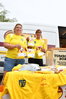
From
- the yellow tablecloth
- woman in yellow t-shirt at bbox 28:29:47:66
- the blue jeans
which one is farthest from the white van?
the yellow tablecloth

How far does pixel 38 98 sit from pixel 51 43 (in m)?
5.52

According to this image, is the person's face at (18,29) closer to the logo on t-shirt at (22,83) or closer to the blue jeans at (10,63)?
the blue jeans at (10,63)

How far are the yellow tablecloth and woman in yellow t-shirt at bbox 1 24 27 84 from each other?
2.17m

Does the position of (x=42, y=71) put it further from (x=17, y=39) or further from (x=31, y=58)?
(x=31, y=58)

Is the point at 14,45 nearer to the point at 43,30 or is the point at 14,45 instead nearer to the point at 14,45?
the point at 14,45

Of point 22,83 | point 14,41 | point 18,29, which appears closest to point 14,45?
point 14,41

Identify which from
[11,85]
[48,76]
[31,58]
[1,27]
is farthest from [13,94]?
[1,27]

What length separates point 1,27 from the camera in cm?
904

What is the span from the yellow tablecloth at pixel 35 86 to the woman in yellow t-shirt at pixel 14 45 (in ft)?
7.13

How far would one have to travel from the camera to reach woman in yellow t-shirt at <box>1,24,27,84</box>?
20.3ft

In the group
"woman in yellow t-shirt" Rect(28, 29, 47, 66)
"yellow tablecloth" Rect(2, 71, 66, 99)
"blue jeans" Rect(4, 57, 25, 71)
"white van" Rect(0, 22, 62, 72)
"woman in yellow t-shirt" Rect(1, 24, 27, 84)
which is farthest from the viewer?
"white van" Rect(0, 22, 62, 72)

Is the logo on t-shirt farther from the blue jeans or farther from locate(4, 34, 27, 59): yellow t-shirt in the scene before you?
the blue jeans

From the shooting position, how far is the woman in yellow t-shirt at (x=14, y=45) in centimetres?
618

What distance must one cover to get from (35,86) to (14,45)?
2316 mm
